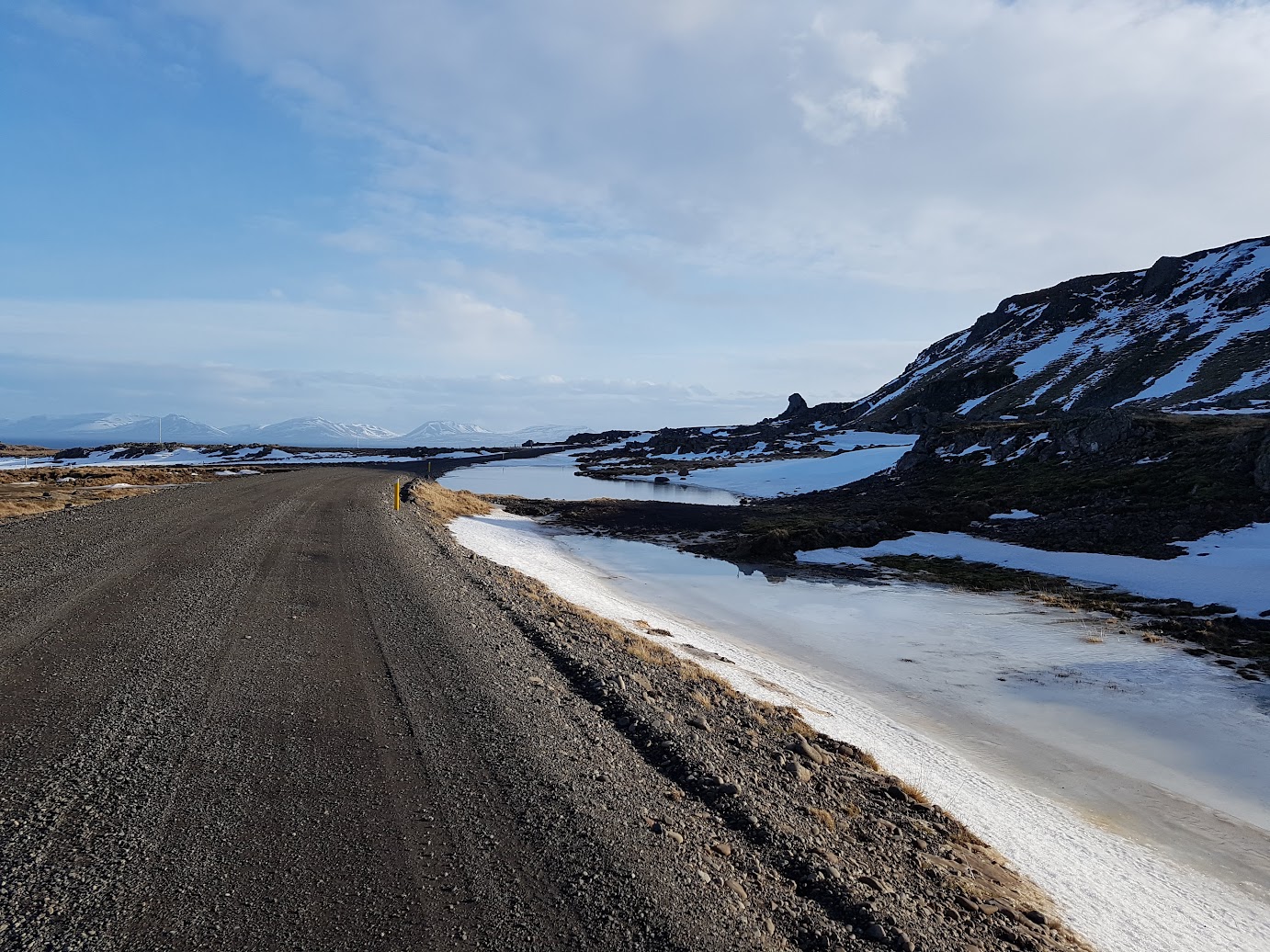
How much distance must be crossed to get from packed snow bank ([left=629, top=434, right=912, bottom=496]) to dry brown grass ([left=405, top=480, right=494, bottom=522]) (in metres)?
25.2

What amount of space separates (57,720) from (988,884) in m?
9.83

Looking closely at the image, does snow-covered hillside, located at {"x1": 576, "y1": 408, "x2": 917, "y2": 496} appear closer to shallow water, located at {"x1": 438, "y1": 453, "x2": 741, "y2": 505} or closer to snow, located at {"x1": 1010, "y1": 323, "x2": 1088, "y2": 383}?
shallow water, located at {"x1": 438, "y1": 453, "x2": 741, "y2": 505}

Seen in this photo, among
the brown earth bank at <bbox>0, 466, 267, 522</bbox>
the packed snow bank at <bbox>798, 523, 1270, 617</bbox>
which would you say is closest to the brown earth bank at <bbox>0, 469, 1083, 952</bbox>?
the packed snow bank at <bbox>798, 523, 1270, 617</bbox>

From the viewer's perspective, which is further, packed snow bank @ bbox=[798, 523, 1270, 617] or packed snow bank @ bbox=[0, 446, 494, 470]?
packed snow bank @ bbox=[0, 446, 494, 470]

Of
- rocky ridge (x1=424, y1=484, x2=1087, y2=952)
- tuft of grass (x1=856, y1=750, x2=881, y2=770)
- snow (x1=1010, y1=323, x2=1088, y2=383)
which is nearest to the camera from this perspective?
rocky ridge (x1=424, y1=484, x2=1087, y2=952)

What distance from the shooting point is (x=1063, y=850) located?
293 inches

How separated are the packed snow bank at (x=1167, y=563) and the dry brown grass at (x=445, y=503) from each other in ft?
57.4

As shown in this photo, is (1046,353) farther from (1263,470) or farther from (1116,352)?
(1263,470)

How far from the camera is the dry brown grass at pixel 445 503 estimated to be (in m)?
31.4

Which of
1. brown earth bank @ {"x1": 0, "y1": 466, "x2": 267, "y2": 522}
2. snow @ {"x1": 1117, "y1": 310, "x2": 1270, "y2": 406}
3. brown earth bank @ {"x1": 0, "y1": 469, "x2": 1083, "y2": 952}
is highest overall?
snow @ {"x1": 1117, "y1": 310, "x2": 1270, "y2": 406}

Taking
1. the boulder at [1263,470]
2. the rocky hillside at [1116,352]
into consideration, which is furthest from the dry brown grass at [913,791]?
the rocky hillside at [1116,352]

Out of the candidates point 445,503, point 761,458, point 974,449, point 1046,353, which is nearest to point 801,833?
point 445,503

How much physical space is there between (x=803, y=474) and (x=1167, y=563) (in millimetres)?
37665

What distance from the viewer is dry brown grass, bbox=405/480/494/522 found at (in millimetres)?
31422
